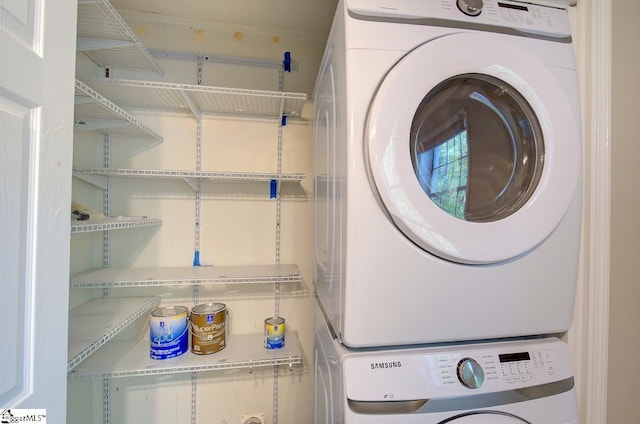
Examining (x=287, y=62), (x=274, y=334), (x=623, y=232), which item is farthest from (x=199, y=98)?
(x=623, y=232)

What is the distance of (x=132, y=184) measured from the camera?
1.28 metres

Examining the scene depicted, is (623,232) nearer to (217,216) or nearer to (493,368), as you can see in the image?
(493,368)

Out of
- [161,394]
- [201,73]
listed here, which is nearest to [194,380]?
[161,394]

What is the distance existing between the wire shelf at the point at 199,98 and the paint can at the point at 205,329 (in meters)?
0.87

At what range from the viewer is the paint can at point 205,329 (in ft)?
3.62

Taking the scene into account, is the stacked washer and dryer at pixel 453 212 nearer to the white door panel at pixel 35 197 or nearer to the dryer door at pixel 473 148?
the dryer door at pixel 473 148

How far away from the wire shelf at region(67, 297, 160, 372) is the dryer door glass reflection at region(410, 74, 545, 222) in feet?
3.57

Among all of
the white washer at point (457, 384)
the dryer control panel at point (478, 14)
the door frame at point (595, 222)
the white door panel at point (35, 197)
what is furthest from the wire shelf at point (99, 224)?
the door frame at point (595, 222)

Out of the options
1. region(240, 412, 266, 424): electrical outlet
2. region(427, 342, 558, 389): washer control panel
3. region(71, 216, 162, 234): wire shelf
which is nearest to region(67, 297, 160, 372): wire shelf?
region(71, 216, 162, 234): wire shelf

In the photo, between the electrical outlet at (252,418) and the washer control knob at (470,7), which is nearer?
the washer control knob at (470,7)

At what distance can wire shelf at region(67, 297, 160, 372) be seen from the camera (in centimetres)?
83

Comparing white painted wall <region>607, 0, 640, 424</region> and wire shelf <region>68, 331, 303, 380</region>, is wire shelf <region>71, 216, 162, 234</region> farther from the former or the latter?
white painted wall <region>607, 0, 640, 424</region>

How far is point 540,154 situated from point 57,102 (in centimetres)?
116

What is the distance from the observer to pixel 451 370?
0.66 metres
